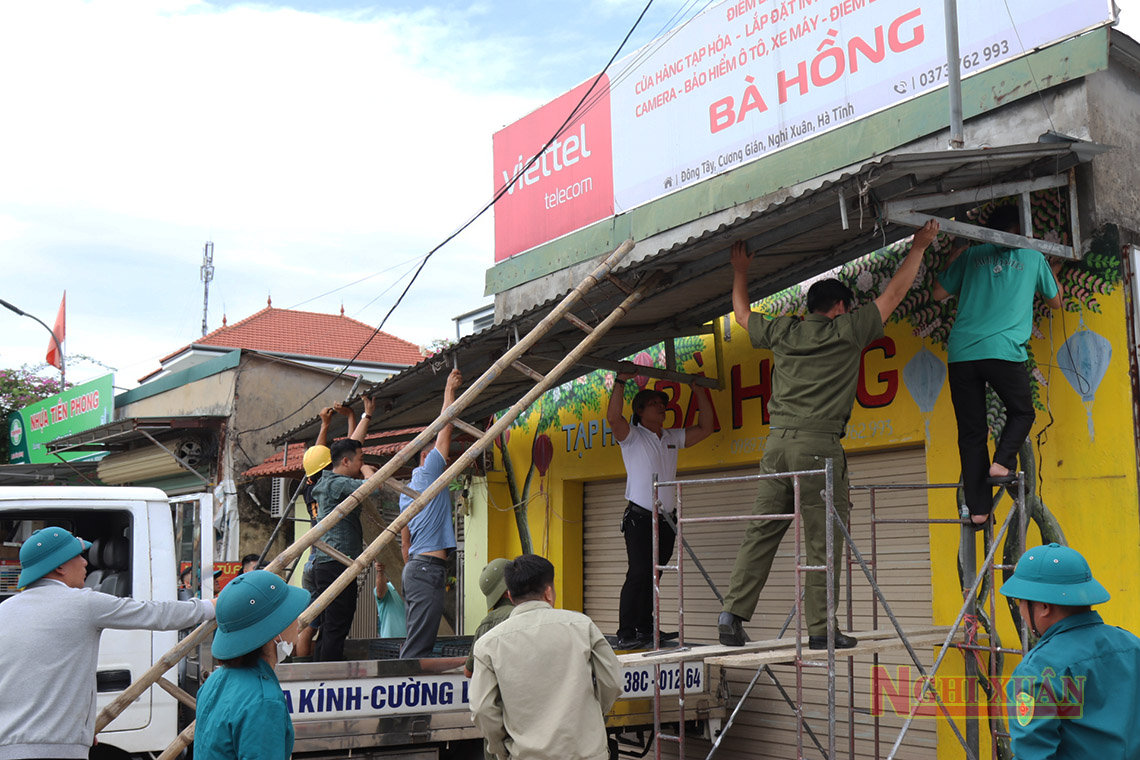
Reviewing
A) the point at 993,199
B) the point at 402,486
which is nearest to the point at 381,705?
the point at 402,486

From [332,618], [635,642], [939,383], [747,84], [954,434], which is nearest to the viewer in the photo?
[954,434]

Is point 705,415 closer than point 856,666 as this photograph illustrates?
No

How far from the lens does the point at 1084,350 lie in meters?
5.81

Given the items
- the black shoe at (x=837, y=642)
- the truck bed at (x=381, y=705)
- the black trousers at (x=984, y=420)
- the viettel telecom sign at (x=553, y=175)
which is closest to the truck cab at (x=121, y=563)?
the truck bed at (x=381, y=705)

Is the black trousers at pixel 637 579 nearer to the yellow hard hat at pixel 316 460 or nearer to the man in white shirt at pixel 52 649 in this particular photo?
the yellow hard hat at pixel 316 460

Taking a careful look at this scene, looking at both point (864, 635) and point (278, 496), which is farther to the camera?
point (278, 496)

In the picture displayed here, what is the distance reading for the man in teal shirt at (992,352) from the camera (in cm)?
544

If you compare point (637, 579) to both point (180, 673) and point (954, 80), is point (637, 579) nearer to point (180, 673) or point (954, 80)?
point (180, 673)

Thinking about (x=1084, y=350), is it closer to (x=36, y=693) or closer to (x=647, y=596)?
(x=647, y=596)

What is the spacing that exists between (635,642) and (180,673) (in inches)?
122

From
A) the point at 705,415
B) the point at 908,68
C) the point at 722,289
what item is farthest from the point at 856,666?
the point at 908,68

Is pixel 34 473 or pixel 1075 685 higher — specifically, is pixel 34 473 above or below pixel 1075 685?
above

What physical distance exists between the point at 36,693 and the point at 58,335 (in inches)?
939

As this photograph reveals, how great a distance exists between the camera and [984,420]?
5531 mm
